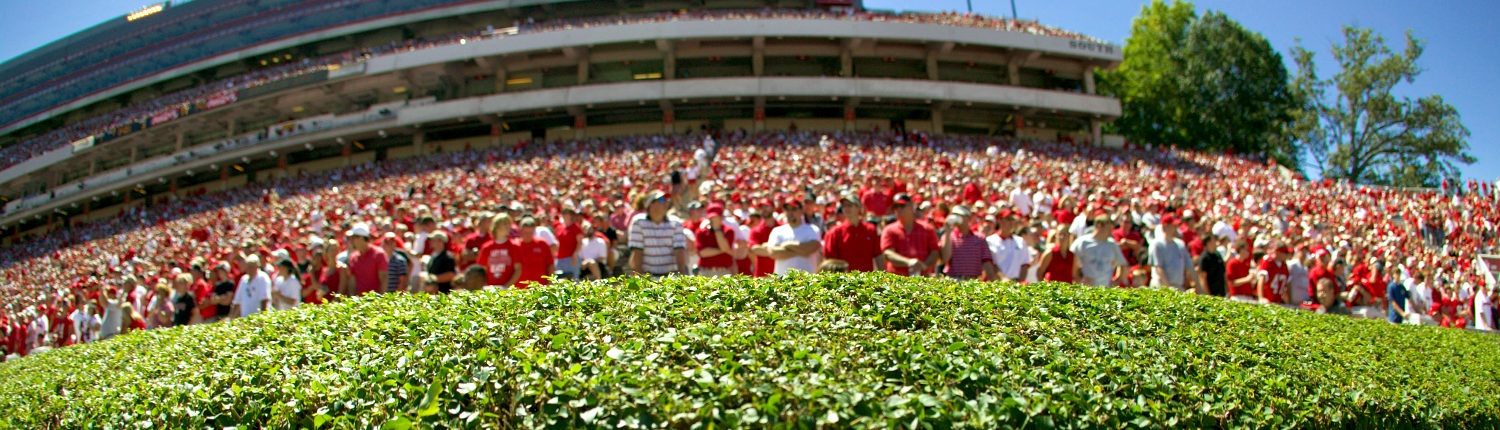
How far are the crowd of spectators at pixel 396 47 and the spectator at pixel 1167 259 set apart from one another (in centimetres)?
3092

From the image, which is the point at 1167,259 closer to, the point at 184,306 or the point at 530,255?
the point at 530,255

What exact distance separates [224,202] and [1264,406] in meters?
41.6

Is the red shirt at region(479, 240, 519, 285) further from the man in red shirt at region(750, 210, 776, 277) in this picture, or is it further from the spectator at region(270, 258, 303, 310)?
the spectator at region(270, 258, 303, 310)

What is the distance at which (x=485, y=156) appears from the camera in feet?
110

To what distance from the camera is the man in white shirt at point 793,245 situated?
722 cm

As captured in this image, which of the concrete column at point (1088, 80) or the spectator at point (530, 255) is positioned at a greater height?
the concrete column at point (1088, 80)

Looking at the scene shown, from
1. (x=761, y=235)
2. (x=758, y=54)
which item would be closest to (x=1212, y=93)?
(x=758, y=54)

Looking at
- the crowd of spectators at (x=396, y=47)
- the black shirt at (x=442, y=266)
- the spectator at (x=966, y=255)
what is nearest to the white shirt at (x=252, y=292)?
the black shirt at (x=442, y=266)

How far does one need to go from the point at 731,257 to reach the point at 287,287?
5012 mm

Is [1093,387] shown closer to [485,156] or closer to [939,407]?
[939,407]

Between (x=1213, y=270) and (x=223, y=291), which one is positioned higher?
(x=1213, y=270)

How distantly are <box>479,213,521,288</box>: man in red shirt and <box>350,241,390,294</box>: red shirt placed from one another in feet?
5.14

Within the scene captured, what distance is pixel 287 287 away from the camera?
28.8 feet

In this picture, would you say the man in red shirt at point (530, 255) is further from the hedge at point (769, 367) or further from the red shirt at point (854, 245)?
the red shirt at point (854, 245)
